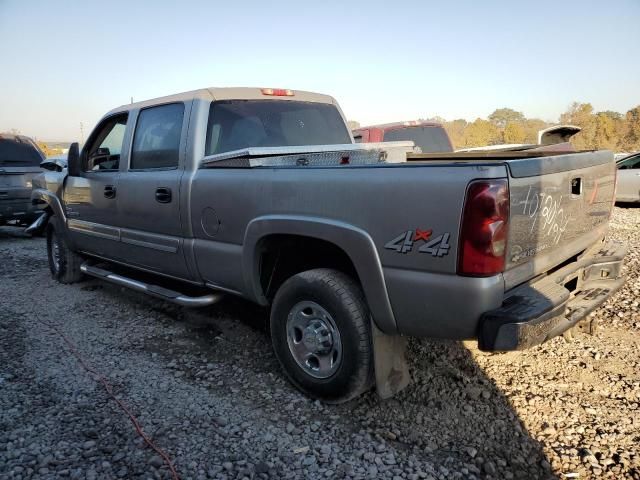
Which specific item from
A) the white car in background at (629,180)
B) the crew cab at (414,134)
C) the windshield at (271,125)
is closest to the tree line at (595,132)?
the white car in background at (629,180)

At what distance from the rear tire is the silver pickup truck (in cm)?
122

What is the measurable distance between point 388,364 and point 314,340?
457mm

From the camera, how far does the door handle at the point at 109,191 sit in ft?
14.1

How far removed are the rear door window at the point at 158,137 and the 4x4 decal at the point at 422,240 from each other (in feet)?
6.75

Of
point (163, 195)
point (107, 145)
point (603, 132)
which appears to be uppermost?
point (603, 132)

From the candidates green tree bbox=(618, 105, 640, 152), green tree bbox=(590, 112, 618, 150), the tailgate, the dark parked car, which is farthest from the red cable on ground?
green tree bbox=(618, 105, 640, 152)

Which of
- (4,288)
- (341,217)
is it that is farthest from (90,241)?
(341,217)

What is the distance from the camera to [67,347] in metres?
3.80

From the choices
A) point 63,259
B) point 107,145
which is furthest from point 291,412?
point 63,259

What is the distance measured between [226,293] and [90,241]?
2.09 meters

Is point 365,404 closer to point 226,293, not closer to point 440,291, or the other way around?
point 440,291

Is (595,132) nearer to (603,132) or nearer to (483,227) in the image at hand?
(603,132)

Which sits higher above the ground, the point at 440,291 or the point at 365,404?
the point at 440,291

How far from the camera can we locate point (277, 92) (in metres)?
4.22
